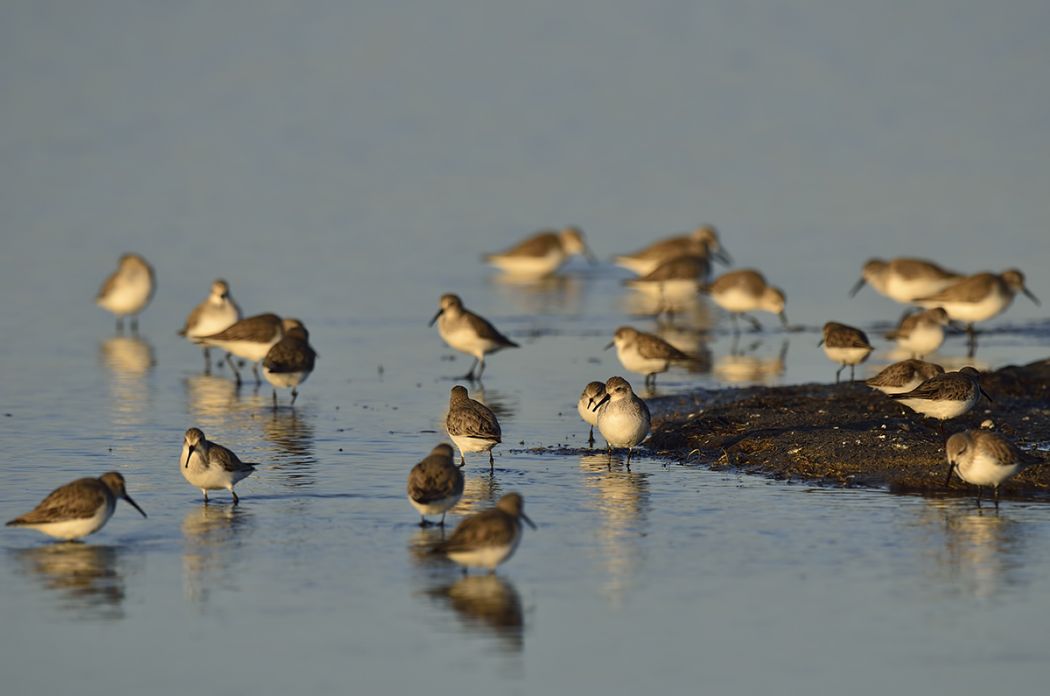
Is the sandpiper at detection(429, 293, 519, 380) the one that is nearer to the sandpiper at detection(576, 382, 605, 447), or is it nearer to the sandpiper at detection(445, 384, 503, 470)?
the sandpiper at detection(576, 382, 605, 447)

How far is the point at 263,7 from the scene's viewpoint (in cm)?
6894

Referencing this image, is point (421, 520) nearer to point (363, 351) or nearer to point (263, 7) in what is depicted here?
point (363, 351)

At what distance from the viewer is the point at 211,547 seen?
12797 millimetres

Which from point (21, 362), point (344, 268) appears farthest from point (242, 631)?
point (344, 268)

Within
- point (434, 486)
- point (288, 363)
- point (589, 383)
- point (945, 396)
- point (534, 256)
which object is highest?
point (534, 256)

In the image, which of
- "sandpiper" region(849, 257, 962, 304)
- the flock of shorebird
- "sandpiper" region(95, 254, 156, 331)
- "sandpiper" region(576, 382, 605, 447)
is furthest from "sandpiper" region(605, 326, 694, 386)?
"sandpiper" region(95, 254, 156, 331)

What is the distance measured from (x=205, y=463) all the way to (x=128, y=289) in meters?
14.4

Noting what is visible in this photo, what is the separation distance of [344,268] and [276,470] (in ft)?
61.1

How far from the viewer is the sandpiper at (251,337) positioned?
2238cm

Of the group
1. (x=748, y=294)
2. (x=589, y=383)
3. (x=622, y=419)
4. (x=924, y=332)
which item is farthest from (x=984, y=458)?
(x=748, y=294)

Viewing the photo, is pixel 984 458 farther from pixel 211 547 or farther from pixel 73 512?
pixel 73 512

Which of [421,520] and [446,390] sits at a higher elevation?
[446,390]

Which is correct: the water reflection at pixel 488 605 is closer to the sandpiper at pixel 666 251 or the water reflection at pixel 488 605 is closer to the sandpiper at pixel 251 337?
the sandpiper at pixel 251 337

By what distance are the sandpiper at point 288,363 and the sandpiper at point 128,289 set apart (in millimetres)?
7813
